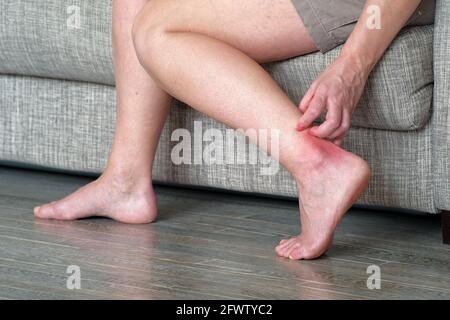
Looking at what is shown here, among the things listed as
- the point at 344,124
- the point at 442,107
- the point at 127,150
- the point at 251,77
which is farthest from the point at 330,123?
the point at 127,150

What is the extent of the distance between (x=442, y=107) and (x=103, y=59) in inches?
30.6

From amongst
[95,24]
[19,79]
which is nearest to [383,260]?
[95,24]

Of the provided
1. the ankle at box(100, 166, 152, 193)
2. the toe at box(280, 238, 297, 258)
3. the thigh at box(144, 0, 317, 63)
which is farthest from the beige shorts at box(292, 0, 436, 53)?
the ankle at box(100, 166, 152, 193)

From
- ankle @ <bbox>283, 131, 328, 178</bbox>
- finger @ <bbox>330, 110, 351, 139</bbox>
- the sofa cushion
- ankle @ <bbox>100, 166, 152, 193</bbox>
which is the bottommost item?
ankle @ <bbox>100, 166, 152, 193</bbox>

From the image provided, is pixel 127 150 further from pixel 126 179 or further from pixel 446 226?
pixel 446 226

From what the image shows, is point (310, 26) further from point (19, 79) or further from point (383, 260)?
point (19, 79)

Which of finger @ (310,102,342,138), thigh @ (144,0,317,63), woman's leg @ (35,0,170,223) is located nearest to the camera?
finger @ (310,102,342,138)

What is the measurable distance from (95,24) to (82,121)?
247mm

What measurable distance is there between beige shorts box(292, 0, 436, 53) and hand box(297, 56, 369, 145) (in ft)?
0.23

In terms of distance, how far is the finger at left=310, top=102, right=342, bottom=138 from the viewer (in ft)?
4.91

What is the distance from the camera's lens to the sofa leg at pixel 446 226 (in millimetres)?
1689

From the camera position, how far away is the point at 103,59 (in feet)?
6.66

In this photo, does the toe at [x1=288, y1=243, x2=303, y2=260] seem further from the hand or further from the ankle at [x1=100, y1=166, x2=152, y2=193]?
the ankle at [x1=100, y1=166, x2=152, y2=193]

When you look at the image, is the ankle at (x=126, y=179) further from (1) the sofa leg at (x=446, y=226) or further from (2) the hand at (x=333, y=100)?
(1) the sofa leg at (x=446, y=226)
